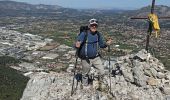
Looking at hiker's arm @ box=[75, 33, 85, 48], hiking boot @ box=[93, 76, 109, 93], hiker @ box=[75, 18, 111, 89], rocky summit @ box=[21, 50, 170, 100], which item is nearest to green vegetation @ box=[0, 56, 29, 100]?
rocky summit @ box=[21, 50, 170, 100]

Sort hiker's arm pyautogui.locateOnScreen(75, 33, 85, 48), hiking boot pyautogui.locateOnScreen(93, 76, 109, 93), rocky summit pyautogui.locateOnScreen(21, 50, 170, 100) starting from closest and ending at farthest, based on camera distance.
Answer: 1. hiker's arm pyautogui.locateOnScreen(75, 33, 85, 48)
2. rocky summit pyautogui.locateOnScreen(21, 50, 170, 100)
3. hiking boot pyautogui.locateOnScreen(93, 76, 109, 93)

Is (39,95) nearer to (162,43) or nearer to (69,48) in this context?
(69,48)

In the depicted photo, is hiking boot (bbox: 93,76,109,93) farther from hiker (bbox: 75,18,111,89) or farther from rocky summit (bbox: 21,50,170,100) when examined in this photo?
hiker (bbox: 75,18,111,89)

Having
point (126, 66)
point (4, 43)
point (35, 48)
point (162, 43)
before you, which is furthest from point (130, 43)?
point (126, 66)

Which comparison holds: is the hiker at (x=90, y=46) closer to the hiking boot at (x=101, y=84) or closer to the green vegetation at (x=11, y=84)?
the hiking boot at (x=101, y=84)

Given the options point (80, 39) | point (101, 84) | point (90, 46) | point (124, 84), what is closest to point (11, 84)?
point (101, 84)

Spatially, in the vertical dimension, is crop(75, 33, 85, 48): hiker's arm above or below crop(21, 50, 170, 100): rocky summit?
above
